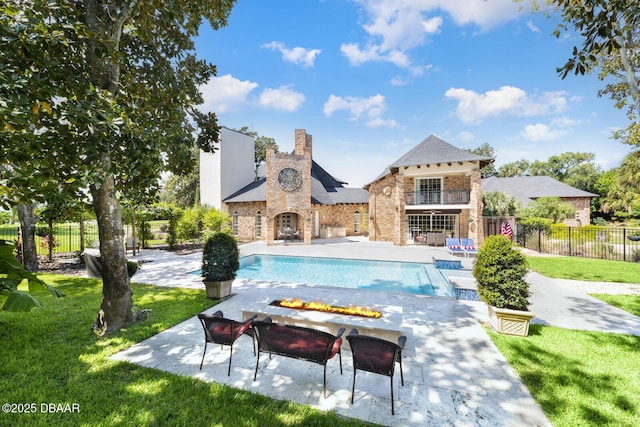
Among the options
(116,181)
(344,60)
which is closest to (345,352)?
(116,181)

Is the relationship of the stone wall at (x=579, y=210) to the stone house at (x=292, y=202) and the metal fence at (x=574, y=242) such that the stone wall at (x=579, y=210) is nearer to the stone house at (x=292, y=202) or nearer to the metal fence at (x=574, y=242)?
the metal fence at (x=574, y=242)

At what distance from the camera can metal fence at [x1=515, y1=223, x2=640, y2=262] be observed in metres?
15.6

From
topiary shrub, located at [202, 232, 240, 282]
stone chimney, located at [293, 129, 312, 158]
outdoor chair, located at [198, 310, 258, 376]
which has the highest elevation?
stone chimney, located at [293, 129, 312, 158]

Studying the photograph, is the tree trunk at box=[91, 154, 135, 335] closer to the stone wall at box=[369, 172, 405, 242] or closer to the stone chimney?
the stone chimney

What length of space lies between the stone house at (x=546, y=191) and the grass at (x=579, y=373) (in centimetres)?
2527

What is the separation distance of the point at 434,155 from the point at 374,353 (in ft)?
63.3

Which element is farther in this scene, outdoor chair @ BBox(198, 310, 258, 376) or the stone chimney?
the stone chimney

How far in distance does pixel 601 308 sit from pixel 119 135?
43.4 feet

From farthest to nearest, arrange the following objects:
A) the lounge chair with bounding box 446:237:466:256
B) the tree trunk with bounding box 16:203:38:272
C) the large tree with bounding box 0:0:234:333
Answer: the lounge chair with bounding box 446:237:466:256, the tree trunk with bounding box 16:203:38:272, the large tree with bounding box 0:0:234:333

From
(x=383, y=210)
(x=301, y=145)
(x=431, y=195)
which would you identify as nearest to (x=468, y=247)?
(x=431, y=195)

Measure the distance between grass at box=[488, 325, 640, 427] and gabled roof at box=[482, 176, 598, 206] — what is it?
28715 mm

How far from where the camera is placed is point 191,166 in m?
7.68

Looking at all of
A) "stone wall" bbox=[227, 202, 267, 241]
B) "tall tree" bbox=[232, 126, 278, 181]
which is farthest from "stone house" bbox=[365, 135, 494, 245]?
"tall tree" bbox=[232, 126, 278, 181]

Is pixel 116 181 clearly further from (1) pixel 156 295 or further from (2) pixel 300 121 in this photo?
(2) pixel 300 121
